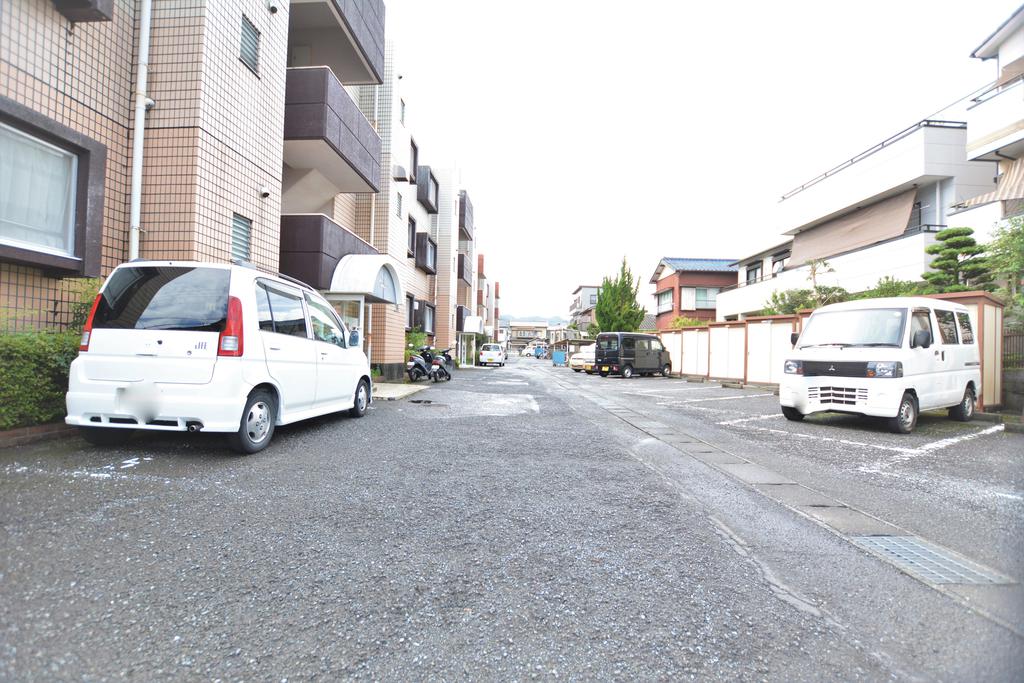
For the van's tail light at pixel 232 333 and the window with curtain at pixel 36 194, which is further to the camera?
the window with curtain at pixel 36 194

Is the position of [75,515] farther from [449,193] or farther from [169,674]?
[449,193]

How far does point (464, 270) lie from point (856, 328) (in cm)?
3121

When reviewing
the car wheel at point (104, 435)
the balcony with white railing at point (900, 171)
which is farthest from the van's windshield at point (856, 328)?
the balcony with white railing at point (900, 171)

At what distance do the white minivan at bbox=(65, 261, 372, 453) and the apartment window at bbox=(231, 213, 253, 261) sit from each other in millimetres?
3788

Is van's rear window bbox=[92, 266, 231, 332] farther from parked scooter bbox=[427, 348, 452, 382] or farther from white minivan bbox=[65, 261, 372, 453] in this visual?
parked scooter bbox=[427, 348, 452, 382]

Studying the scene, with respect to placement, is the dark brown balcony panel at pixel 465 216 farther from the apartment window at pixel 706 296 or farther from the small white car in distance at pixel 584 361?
the apartment window at pixel 706 296

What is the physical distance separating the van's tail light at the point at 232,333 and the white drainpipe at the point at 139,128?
3548 mm

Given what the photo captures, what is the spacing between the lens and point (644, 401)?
12.4 metres

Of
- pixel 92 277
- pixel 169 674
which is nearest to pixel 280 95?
pixel 92 277

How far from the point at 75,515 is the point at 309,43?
501 inches

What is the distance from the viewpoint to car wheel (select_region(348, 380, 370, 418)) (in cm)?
787

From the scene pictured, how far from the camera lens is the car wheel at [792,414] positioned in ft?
28.6

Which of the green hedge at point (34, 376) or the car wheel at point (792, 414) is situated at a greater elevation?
the green hedge at point (34, 376)

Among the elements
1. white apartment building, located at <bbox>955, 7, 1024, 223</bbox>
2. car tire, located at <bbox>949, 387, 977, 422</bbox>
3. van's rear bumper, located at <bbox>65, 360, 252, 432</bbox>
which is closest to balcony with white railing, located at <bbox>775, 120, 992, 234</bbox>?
white apartment building, located at <bbox>955, 7, 1024, 223</bbox>
